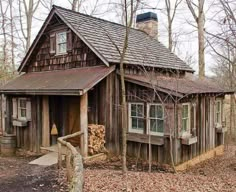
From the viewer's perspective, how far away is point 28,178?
8.03 meters

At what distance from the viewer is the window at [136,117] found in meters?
10.5

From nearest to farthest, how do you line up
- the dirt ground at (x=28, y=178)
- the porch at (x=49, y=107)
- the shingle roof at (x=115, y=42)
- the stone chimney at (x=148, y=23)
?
the dirt ground at (x=28, y=178) < the porch at (x=49, y=107) < the shingle roof at (x=115, y=42) < the stone chimney at (x=148, y=23)

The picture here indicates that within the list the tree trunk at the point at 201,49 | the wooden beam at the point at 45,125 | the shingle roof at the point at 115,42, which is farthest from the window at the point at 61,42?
the tree trunk at the point at 201,49

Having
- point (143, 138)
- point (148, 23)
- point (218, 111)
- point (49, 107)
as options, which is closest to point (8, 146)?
point (49, 107)

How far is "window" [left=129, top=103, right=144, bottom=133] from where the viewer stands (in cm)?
1050

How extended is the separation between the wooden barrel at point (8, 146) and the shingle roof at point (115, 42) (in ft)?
18.6

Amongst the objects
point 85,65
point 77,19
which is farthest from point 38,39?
point 85,65

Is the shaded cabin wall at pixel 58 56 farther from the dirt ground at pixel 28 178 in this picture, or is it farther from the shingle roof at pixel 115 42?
the dirt ground at pixel 28 178

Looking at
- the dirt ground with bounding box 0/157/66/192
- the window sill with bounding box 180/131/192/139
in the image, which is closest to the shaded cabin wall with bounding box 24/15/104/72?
the window sill with bounding box 180/131/192/139

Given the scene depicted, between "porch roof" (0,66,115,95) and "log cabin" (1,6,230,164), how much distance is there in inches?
1.4

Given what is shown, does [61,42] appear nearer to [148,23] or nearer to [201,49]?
[148,23]

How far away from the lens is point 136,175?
7973 mm

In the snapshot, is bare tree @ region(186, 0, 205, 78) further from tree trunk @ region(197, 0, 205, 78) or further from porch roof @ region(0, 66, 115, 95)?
porch roof @ region(0, 66, 115, 95)

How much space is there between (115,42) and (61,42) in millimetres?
2498
